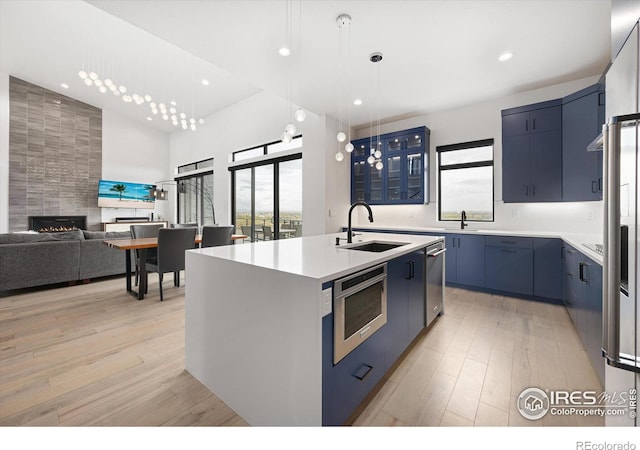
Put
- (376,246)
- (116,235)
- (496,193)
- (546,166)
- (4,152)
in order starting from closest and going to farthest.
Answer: (376,246), (546,166), (496,193), (116,235), (4,152)

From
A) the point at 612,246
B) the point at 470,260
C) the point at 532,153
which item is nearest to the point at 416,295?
the point at 612,246

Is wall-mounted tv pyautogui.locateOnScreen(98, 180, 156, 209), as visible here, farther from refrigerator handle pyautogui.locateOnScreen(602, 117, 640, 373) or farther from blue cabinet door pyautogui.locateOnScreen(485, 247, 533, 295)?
refrigerator handle pyautogui.locateOnScreen(602, 117, 640, 373)

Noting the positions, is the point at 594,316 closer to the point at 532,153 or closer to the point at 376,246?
the point at 376,246

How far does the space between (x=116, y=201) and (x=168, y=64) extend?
16.1ft

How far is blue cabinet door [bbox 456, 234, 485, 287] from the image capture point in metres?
3.84

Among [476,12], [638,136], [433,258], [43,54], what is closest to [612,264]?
[638,136]

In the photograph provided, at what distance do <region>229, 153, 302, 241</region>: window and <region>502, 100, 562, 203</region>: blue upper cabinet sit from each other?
Answer: 3.46 m

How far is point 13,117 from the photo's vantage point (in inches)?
264

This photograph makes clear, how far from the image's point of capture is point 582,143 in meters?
3.17

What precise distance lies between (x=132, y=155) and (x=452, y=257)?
964 cm

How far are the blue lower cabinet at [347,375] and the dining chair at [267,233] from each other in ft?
15.1

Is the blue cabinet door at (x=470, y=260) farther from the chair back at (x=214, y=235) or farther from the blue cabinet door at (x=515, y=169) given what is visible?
the chair back at (x=214, y=235)

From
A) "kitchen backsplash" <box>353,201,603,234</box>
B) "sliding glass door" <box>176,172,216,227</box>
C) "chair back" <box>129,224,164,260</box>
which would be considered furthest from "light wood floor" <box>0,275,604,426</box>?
"sliding glass door" <box>176,172,216,227</box>

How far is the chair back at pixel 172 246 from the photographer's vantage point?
11.6 ft
